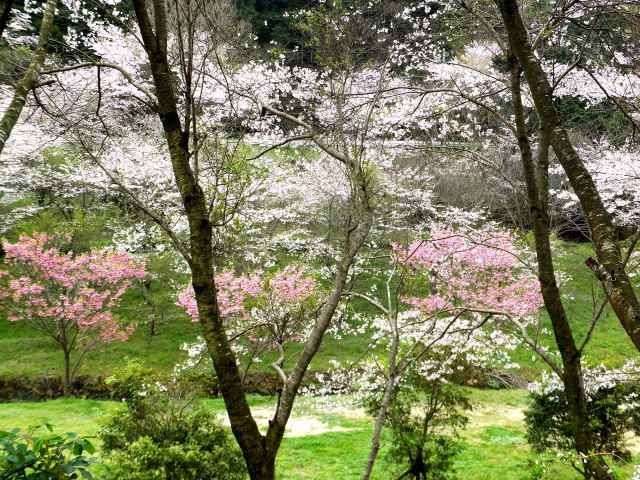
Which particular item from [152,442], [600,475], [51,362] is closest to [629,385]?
[600,475]

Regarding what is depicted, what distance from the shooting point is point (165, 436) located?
445 cm

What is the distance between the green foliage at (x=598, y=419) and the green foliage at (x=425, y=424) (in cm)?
161

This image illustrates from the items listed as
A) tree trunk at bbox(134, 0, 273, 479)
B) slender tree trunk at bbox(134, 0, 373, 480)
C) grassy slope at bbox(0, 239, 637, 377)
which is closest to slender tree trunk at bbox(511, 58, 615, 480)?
slender tree trunk at bbox(134, 0, 373, 480)

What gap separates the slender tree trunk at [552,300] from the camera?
2926 mm

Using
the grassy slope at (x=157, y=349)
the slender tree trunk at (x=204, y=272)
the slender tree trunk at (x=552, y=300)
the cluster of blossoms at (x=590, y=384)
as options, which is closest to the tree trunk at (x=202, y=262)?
the slender tree trunk at (x=204, y=272)

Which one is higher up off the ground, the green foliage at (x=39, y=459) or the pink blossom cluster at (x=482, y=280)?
the pink blossom cluster at (x=482, y=280)

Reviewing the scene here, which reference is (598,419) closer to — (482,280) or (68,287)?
(482,280)

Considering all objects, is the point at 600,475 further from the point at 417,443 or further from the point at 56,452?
the point at 417,443

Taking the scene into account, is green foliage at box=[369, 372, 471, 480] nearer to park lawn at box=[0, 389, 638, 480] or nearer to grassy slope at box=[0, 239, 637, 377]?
park lawn at box=[0, 389, 638, 480]

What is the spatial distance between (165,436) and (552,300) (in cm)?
396

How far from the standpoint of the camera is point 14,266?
12.9 m

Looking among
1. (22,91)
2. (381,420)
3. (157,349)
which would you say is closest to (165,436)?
Answer: (381,420)

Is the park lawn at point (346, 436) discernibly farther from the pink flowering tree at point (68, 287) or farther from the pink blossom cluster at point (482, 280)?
the pink blossom cluster at point (482, 280)

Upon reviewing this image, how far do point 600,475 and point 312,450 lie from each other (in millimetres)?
6291
